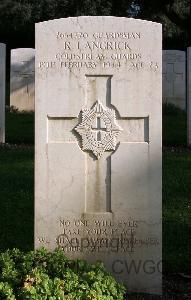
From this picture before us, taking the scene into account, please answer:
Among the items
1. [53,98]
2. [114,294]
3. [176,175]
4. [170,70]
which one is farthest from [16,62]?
[114,294]

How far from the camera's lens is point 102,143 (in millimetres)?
4859

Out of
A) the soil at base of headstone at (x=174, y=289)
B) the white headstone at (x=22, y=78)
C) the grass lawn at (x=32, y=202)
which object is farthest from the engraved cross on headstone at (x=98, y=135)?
the white headstone at (x=22, y=78)

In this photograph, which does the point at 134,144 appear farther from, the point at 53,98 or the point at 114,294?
the point at 114,294

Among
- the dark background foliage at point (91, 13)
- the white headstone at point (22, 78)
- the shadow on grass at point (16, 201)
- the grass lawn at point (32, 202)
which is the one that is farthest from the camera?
the dark background foliage at point (91, 13)

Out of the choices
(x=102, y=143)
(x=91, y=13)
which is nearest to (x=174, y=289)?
(x=102, y=143)

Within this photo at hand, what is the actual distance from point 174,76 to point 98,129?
13.1 meters

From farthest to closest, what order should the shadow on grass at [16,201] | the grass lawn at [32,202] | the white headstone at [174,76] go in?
the white headstone at [174,76] → the shadow on grass at [16,201] → the grass lawn at [32,202]

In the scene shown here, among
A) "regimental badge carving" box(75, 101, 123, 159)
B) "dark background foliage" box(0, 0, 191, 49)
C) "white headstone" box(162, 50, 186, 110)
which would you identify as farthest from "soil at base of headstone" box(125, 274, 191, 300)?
"dark background foliage" box(0, 0, 191, 49)

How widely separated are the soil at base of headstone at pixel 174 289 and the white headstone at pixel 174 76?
12.3 metres

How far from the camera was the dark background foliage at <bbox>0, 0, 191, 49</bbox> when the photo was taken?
22.5m

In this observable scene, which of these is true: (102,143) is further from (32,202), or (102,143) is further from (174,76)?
(174,76)

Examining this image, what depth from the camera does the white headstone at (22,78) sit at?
635 inches

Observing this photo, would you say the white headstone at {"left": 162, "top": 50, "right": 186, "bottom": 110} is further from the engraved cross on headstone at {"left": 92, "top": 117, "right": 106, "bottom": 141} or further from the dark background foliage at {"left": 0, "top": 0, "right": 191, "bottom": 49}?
the engraved cross on headstone at {"left": 92, "top": 117, "right": 106, "bottom": 141}

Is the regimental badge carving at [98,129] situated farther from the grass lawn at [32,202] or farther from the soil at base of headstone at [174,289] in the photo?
the grass lawn at [32,202]
